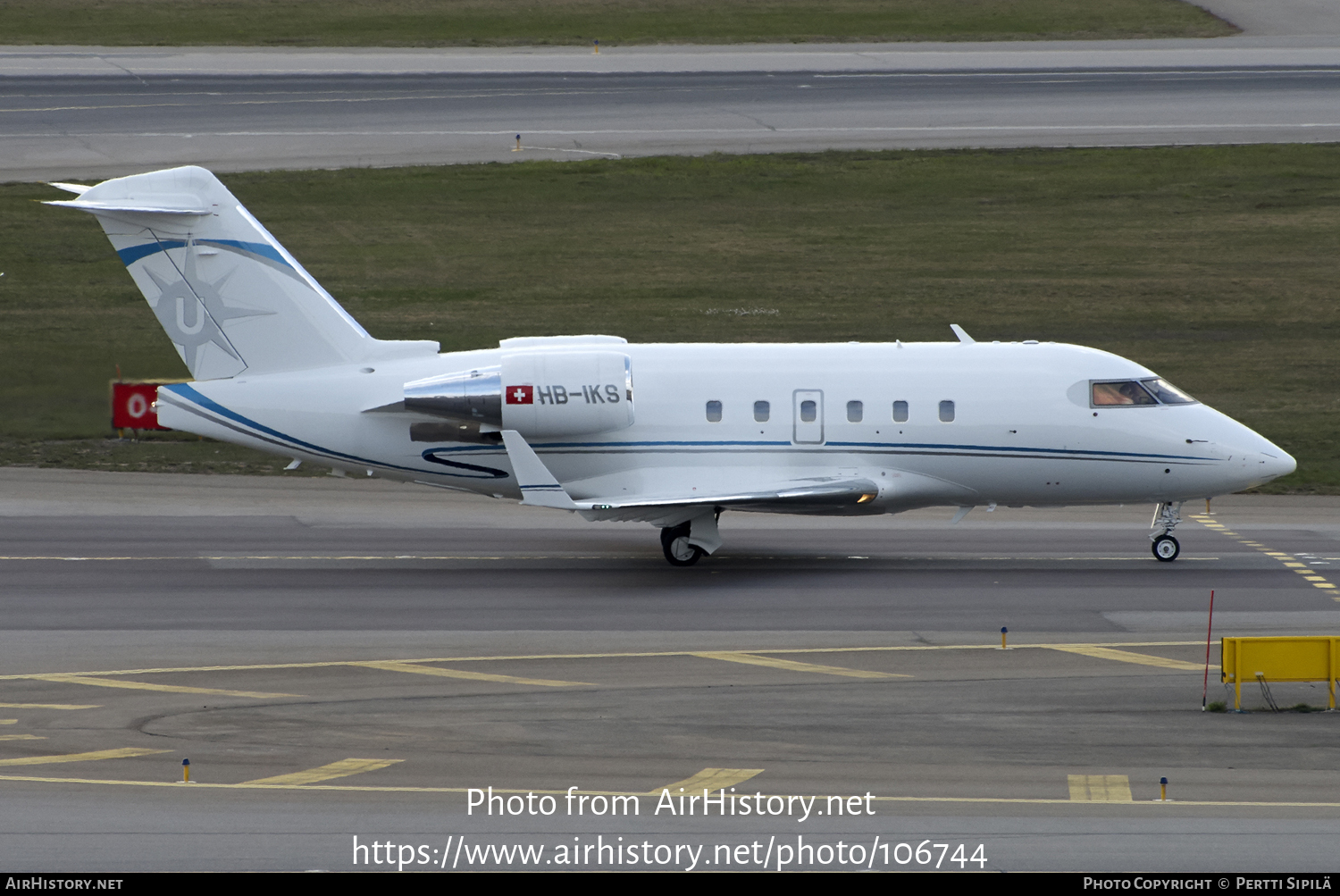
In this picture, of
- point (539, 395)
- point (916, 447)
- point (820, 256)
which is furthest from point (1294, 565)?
point (820, 256)

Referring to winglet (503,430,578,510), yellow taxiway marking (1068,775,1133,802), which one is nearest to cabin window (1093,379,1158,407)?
winglet (503,430,578,510)

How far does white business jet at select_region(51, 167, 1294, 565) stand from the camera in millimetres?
27391

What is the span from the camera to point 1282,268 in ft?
166

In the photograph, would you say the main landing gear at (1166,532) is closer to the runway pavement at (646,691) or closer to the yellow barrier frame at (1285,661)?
the runway pavement at (646,691)

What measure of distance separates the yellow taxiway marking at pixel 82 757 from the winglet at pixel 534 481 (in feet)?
30.3

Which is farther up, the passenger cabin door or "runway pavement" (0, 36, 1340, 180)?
"runway pavement" (0, 36, 1340, 180)

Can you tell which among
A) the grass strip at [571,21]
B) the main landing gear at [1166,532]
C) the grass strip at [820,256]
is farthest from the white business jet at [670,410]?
the grass strip at [571,21]

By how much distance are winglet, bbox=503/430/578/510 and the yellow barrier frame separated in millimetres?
10894

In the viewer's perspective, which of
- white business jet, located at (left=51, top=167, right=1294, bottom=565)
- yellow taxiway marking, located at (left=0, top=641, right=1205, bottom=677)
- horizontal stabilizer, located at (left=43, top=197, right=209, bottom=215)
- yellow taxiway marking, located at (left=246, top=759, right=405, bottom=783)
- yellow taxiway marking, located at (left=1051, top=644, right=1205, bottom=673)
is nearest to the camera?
yellow taxiway marking, located at (left=246, top=759, right=405, bottom=783)

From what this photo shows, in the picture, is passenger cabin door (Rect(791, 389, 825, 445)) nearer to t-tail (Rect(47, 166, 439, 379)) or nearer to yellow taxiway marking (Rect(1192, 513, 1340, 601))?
t-tail (Rect(47, 166, 439, 379))

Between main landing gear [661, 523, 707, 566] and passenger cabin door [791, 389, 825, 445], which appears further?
→ main landing gear [661, 523, 707, 566]

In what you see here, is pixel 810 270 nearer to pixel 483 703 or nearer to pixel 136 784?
pixel 483 703

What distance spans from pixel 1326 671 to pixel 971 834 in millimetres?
6841

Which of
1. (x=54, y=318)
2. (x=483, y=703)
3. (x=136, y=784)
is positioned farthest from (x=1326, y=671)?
(x=54, y=318)
